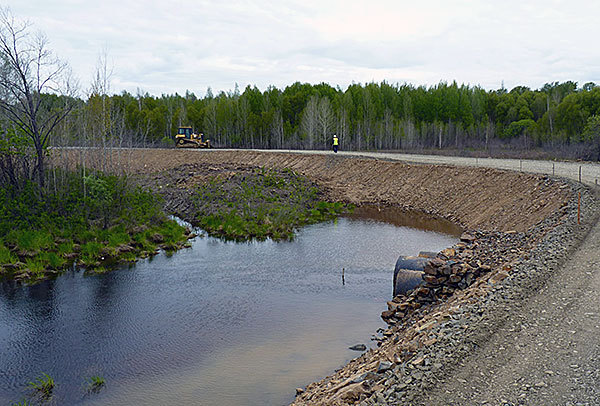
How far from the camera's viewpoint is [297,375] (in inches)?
401

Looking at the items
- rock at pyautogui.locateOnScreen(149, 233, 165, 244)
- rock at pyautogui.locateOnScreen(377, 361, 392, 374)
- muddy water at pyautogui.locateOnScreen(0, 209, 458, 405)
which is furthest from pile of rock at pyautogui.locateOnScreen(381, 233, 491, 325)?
rock at pyautogui.locateOnScreen(149, 233, 165, 244)

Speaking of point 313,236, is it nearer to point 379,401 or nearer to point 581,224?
point 581,224

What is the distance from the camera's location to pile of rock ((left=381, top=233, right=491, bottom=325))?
12281 mm

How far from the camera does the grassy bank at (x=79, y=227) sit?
61.4 ft

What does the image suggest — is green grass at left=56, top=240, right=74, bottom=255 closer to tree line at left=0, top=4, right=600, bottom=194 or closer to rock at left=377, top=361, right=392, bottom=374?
rock at left=377, top=361, right=392, bottom=374

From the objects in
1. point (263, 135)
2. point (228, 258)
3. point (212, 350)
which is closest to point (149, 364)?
point (212, 350)

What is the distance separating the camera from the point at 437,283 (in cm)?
1250

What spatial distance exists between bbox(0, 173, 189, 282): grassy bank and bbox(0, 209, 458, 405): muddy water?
1.54 meters

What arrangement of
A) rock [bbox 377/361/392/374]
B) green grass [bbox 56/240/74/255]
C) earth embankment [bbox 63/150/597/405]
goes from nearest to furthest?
earth embankment [bbox 63/150/597/405], rock [bbox 377/361/392/374], green grass [bbox 56/240/74/255]

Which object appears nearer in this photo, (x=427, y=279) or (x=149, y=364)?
(x=149, y=364)

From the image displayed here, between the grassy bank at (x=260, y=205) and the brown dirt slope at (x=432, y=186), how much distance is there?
8.46 feet

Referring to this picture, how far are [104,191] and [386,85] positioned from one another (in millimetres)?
66762

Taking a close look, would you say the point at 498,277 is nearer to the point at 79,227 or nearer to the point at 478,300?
the point at 478,300

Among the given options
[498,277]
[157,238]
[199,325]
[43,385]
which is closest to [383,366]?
[498,277]
